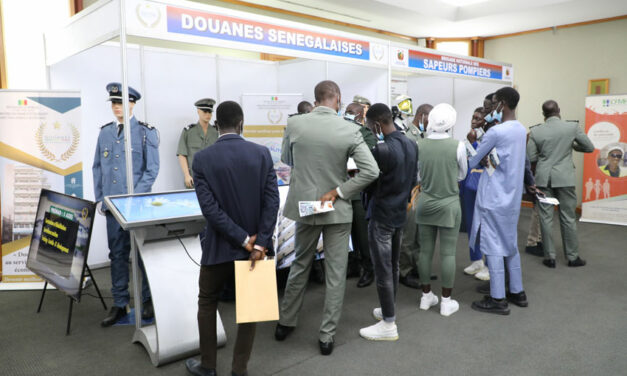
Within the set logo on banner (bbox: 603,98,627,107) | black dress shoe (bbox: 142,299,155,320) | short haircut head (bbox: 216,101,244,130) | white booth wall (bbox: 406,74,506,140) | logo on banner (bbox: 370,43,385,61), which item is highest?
logo on banner (bbox: 370,43,385,61)

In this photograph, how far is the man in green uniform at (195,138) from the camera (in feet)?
15.2

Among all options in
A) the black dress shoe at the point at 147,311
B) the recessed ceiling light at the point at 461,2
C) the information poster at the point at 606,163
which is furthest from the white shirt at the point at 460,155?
the information poster at the point at 606,163

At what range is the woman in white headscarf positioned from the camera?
9.91 ft

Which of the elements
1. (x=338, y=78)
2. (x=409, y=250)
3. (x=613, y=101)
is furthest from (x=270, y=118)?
(x=613, y=101)

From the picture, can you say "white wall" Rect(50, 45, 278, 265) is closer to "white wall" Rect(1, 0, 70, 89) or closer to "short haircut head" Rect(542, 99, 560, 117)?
"white wall" Rect(1, 0, 70, 89)

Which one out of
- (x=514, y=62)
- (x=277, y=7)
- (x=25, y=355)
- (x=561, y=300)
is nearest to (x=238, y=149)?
(x=25, y=355)

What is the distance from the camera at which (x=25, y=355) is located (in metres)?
2.68

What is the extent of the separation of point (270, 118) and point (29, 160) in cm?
257

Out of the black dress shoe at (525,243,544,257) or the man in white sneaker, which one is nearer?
the man in white sneaker

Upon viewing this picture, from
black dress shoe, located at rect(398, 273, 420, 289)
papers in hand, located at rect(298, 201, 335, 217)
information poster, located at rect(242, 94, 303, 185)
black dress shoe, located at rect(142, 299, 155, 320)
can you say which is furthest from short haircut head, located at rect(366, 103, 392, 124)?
information poster, located at rect(242, 94, 303, 185)

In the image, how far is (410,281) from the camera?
382 centimetres

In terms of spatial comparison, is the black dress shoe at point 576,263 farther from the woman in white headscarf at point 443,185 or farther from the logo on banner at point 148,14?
the logo on banner at point 148,14

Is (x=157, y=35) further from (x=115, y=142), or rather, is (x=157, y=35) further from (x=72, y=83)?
(x=72, y=83)

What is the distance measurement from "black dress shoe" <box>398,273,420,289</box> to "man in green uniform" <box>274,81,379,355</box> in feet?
4.43
